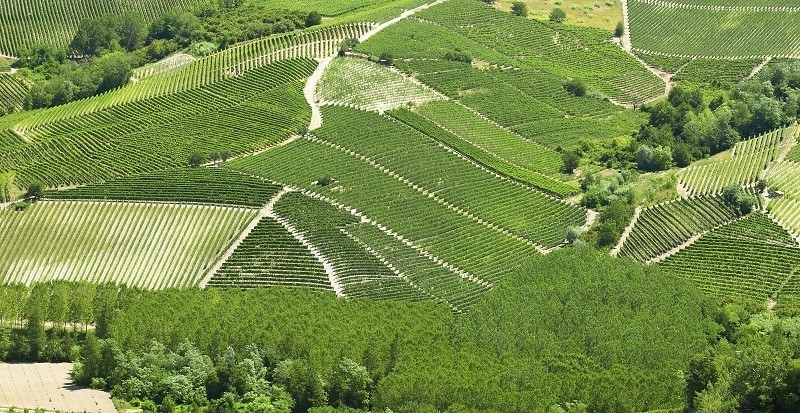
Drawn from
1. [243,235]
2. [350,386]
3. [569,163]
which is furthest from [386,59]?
[350,386]

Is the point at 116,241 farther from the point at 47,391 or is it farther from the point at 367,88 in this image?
the point at 367,88

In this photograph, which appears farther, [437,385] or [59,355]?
[59,355]

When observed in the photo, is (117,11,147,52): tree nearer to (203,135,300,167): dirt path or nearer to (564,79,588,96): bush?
(203,135,300,167): dirt path

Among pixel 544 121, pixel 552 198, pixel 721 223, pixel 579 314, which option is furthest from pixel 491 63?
pixel 579 314

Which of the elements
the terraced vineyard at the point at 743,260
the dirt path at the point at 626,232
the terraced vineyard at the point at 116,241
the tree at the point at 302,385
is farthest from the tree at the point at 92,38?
the tree at the point at 302,385

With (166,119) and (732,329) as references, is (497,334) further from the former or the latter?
(166,119)

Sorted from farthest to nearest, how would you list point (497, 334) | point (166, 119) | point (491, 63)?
point (491, 63)
point (166, 119)
point (497, 334)
